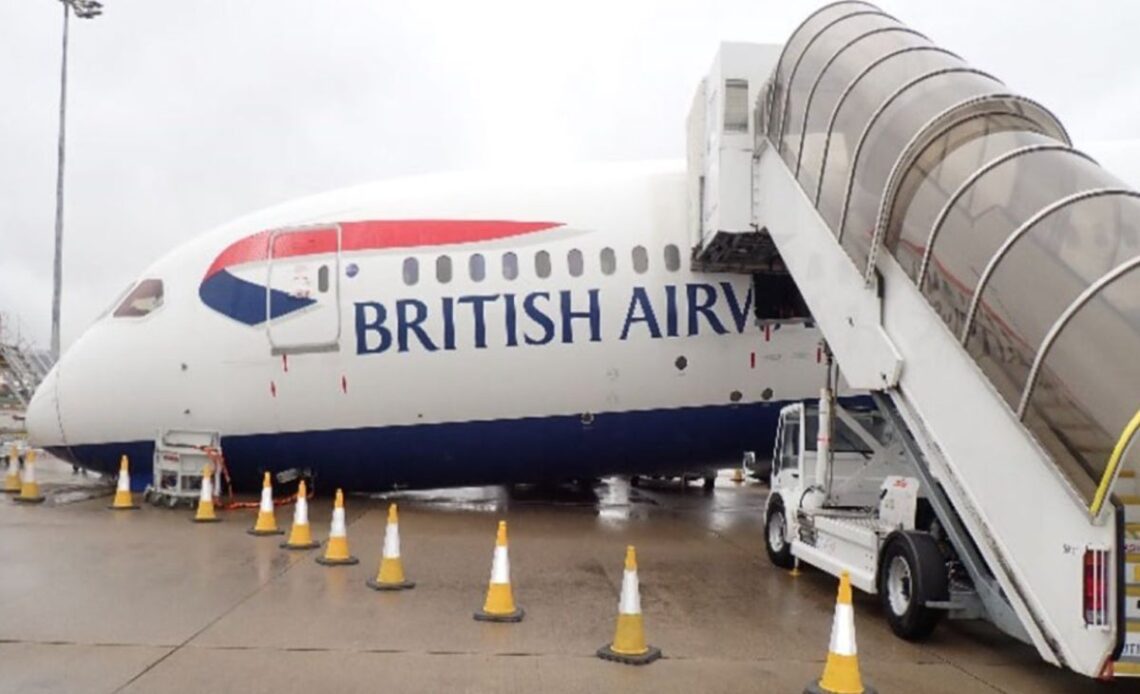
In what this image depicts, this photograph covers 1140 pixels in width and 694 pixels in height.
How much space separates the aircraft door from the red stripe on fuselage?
0.02 metres

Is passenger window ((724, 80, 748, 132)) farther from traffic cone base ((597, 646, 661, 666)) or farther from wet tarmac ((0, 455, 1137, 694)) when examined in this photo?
traffic cone base ((597, 646, 661, 666))

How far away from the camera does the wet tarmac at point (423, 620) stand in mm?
6672

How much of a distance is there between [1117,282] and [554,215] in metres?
9.66

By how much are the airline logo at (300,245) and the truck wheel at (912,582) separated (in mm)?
7968

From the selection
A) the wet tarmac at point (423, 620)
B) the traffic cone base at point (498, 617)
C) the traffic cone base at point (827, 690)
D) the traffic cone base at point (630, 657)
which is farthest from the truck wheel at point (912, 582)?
the traffic cone base at point (498, 617)

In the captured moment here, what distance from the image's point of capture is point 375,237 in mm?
14836

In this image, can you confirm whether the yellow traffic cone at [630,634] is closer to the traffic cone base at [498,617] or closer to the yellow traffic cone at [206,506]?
the traffic cone base at [498,617]

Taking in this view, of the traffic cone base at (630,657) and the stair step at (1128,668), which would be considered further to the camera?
the traffic cone base at (630,657)

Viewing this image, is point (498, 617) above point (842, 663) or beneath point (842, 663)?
beneath

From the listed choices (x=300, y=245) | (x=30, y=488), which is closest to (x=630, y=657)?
(x=300, y=245)

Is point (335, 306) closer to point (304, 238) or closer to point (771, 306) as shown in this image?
point (304, 238)

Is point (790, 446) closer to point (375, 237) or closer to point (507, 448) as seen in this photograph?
point (507, 448)

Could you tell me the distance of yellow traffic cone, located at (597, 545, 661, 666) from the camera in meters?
7.02

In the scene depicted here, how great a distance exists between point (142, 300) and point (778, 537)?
10.7m
